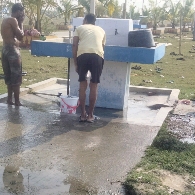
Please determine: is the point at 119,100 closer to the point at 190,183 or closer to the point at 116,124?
the point at 116,124

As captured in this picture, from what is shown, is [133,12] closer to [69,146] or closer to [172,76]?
[172,76]

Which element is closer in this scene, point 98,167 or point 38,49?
point 98,167

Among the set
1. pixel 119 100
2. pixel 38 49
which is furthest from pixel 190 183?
pixel 38 49

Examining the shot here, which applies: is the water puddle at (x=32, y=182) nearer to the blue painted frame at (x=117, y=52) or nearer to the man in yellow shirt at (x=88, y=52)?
the man in yellow shirt at (x=88, y=52)

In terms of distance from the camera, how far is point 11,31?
6.70m

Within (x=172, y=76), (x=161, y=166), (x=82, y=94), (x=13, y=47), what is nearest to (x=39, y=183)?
(x=161, y=166)

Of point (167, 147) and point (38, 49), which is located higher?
point (38, 49)

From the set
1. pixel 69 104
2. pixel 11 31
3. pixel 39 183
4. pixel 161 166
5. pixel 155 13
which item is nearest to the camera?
pixel 39 183

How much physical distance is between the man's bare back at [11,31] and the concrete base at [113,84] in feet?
3.82

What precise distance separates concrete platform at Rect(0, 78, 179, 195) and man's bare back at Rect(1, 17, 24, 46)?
48.1 inches

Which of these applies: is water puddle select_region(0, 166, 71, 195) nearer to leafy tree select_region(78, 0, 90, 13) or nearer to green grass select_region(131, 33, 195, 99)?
green grass select_region(131, 33, 195, 99)

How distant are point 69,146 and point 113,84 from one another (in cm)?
254

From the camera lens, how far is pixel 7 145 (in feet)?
16.0

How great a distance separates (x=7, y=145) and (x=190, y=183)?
2.41 metres
